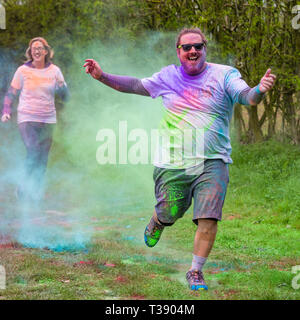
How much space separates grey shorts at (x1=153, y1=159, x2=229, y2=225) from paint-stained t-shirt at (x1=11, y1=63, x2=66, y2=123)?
371 centimetres

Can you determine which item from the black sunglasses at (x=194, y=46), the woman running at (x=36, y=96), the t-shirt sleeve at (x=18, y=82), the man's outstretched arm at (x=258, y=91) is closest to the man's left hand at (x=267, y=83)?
the man's outstretched arm at (x=258, y=91)

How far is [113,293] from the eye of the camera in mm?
4371

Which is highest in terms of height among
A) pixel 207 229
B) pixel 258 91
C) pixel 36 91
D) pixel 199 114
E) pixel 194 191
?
pixel 36 91

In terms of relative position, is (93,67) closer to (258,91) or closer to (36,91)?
(258,91)

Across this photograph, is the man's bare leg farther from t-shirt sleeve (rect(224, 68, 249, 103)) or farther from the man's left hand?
the man's left hand

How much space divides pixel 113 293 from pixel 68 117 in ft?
27.7

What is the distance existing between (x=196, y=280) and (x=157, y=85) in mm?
1556

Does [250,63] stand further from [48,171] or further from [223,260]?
[223,260]

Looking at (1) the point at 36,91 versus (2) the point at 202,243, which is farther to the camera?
(1) the point at 36,91

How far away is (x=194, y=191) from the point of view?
473 centimetres

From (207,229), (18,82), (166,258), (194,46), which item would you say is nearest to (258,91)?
Result: (194,46)

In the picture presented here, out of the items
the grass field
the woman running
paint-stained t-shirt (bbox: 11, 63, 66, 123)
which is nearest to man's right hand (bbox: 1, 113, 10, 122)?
the woman running

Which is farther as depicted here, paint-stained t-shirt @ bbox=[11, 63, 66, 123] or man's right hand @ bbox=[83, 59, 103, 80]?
paint-stained t-shirt @ bbox=[11, 63, 66, 123]

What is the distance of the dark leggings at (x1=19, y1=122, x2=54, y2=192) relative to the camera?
27.1ft
